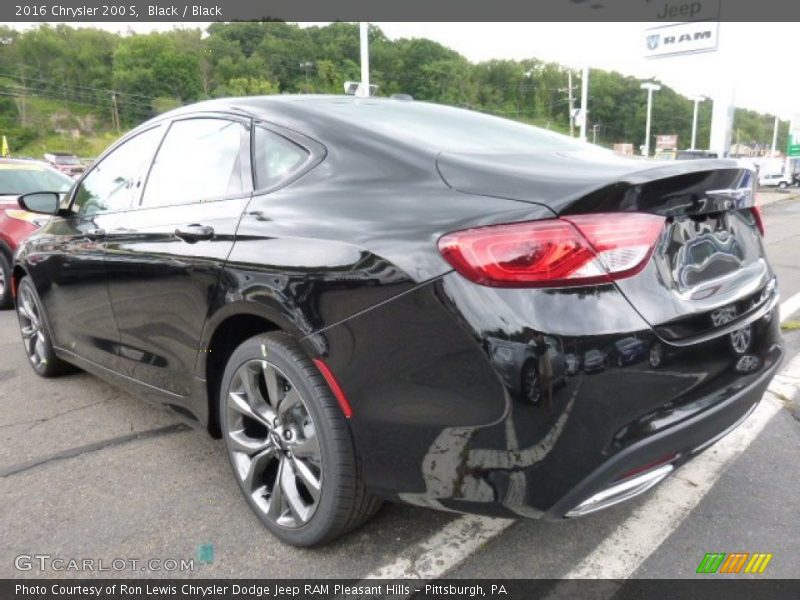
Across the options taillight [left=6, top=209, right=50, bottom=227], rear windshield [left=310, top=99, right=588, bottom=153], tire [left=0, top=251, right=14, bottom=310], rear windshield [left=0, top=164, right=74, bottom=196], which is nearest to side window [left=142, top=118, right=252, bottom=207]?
rear windshield [left=310, top=99, right=588, bottom=153]

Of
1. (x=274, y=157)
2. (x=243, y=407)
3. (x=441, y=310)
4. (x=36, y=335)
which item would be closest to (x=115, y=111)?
(x=36, y=335)

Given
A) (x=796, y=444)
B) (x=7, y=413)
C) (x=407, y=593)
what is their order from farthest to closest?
(x=7, y=413) < (x=796, y=444) < (x=407, y=593)

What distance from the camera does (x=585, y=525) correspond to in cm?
235

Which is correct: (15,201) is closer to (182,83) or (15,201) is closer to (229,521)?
(229,521)

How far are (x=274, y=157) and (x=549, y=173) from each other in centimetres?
106

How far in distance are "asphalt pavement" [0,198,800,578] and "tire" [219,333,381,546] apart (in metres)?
0.14

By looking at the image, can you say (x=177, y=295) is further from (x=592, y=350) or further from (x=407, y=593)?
(x=592, y=350)

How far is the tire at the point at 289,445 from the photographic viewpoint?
198cm

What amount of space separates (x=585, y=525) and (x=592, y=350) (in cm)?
107

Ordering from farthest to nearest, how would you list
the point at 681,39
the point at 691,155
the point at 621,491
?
the point at 681,39, the point at 691,155, the point at 621,491

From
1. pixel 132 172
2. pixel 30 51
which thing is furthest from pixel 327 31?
pixel 30 51

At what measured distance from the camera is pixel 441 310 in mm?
1681

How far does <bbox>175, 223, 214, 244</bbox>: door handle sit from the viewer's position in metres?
2.38

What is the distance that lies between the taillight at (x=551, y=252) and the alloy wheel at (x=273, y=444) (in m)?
0.79
